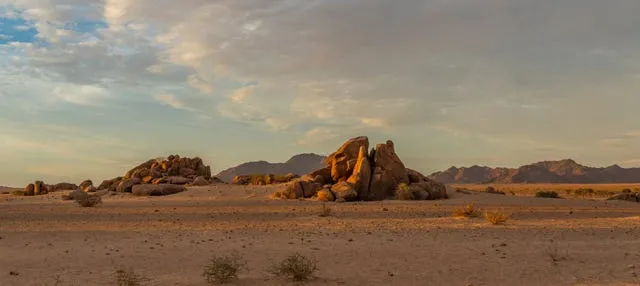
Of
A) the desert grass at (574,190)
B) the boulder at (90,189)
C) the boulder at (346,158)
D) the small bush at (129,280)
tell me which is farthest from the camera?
the desert grass at (574,190)

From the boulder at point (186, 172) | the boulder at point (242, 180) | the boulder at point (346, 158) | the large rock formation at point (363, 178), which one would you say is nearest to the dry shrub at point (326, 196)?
the large rock formation at point (363, 178)

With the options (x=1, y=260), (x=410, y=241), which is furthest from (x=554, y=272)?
(x=1, y=260)

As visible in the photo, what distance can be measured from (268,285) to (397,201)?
21.6 metres

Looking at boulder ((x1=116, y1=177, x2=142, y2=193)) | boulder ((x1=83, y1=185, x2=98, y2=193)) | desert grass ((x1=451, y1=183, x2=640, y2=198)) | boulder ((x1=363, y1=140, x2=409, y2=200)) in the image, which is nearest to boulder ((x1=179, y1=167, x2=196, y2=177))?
boulder ((x1=116, y1=177, x2=142, y2=193))

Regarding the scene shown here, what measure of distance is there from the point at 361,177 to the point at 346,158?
12.6 feet

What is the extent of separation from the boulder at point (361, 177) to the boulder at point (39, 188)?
29130 millimetres

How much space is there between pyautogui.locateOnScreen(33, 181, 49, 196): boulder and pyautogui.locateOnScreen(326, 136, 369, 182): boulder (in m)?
26.8

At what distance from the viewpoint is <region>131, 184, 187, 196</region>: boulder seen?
39.8 meters

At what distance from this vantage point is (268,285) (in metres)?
10.4

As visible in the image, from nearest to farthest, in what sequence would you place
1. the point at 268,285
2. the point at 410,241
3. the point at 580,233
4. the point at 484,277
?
1. the point at 268,285
2. the point at 484,277
3. the point at 410,241
4. the point at 580,233

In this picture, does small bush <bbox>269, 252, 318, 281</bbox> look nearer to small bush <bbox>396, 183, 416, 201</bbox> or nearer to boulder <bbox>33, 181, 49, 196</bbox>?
small bush <bbox>396, 183, 416, 201</bbox>

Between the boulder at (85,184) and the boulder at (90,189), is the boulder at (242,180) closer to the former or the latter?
the boulder at (90,189)

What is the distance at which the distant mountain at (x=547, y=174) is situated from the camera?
134m

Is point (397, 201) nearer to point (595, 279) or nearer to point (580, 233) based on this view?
point (580, 233)
